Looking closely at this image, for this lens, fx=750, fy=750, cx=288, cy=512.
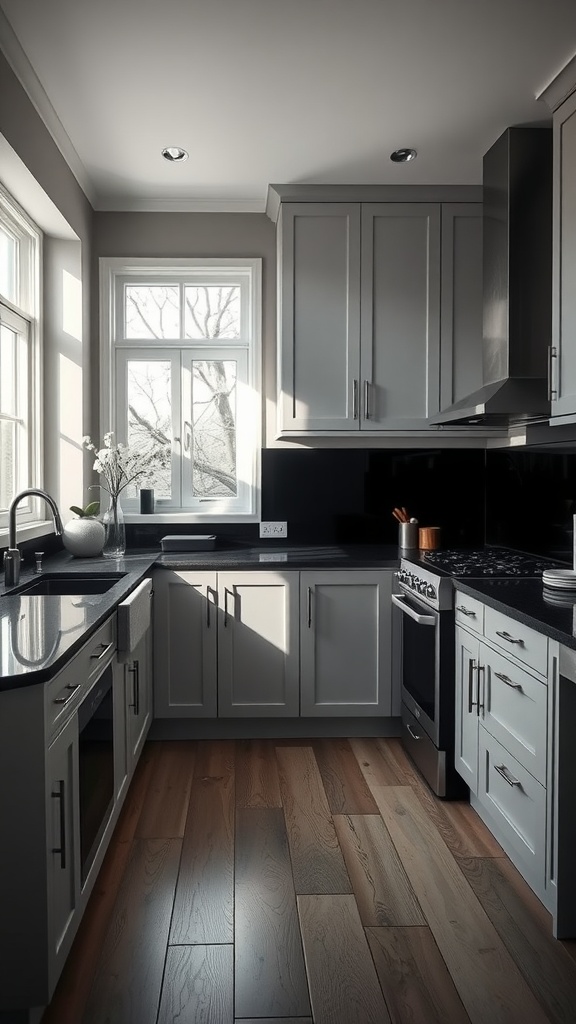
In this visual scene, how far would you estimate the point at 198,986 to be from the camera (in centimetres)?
181

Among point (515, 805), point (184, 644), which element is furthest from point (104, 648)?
point (515, 805)

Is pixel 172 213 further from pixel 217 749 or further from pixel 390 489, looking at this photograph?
pixel 217 749

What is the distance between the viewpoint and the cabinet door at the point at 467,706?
262 centimetres

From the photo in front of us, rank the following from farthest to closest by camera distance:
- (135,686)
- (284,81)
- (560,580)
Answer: (135,686) < (284,81) < (560,580)

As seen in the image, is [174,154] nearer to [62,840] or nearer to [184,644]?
[184,644]

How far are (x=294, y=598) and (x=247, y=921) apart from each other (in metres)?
1.59

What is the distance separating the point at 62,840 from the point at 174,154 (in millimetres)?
2892

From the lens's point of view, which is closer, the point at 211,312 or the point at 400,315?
the point at 400,315

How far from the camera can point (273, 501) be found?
407 centimetres

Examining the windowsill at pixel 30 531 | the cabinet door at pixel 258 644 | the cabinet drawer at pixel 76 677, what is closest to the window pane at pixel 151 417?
the windowsill at pixel 30 531

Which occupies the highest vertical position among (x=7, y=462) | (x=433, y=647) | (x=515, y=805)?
(x=7, y=462)

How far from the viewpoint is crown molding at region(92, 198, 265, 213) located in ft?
13.0

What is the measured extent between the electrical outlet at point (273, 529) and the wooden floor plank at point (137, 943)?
184 centimetres

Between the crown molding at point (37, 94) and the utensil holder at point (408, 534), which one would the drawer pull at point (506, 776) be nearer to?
the utensil holder at point (408, 534)
